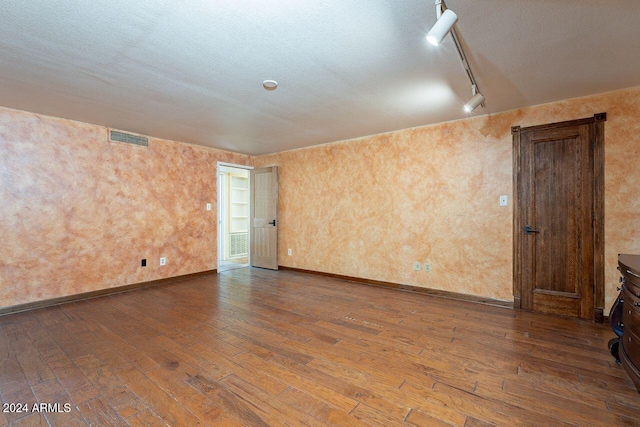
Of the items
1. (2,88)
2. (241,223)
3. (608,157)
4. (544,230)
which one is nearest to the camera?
(2,88)

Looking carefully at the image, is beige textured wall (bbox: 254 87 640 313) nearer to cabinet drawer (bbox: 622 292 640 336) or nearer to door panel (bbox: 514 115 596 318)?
door panel (bbox: 514 115 596 318)

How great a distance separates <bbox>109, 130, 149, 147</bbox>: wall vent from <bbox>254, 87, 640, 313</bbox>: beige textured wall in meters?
2.63

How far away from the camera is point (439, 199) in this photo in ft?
13.3

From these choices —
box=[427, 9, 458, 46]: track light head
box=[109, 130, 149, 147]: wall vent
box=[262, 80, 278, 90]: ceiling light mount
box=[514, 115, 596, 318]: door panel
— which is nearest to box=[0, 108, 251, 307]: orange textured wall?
box=[109, 130, 149, 147]: wall vent

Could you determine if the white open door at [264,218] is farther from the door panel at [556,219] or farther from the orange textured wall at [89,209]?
the door panel at [556,219]

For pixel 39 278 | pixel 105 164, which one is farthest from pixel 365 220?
pixel 39 278

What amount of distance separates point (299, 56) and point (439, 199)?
2.82 meters

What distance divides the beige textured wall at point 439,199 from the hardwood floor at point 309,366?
0.70 m

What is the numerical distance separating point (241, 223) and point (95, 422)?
6.17 metres

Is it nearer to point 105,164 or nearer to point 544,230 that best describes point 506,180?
point 544,230

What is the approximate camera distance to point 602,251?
308 centimetres

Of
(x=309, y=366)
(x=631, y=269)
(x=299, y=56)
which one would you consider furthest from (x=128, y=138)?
(x=631, y=269)

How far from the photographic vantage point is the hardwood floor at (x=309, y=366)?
1688 millimetres

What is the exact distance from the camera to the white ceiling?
69.2 inches
